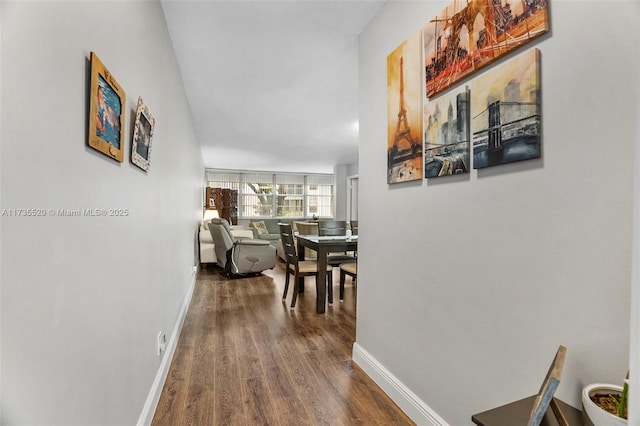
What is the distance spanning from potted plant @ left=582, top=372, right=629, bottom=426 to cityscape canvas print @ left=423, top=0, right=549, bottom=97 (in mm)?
1097

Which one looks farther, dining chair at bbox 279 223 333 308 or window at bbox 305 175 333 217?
window at bbox 305 175 333 217

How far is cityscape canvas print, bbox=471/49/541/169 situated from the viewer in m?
1.08

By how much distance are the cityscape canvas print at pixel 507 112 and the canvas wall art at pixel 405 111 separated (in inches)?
15.7

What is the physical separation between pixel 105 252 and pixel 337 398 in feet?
5.04

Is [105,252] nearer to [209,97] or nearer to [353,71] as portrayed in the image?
[353,71]

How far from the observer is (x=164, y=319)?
2160mm

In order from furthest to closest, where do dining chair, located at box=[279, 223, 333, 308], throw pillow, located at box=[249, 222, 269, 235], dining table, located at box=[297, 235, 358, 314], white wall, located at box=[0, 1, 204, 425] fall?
throw pillow, located at box=[249, 222, 269, 235] → dining chair, located at box=[279, 223, 333, 308] → dining table, located at box=[297, 235, 358, 314] → white wall, located at box=[0, 1, 204, 425]

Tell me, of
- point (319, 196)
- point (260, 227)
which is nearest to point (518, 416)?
point (260, 227)

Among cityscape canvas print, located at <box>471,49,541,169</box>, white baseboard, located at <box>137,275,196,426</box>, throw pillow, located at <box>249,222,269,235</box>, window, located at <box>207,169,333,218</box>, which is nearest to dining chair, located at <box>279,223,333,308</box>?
white baseboard, located at <box>137,275,196,426</box>

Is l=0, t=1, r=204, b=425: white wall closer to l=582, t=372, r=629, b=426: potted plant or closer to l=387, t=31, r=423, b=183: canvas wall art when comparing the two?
l=582, t=372, r=629, b=426: potted plant

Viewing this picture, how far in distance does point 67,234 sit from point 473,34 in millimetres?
1644

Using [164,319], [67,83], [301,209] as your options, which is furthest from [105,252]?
[301,209]

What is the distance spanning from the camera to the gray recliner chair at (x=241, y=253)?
516 cm

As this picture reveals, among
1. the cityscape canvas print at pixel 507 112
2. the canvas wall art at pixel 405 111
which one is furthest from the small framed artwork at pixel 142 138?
the cityscape canvas print at pixel 507 112
